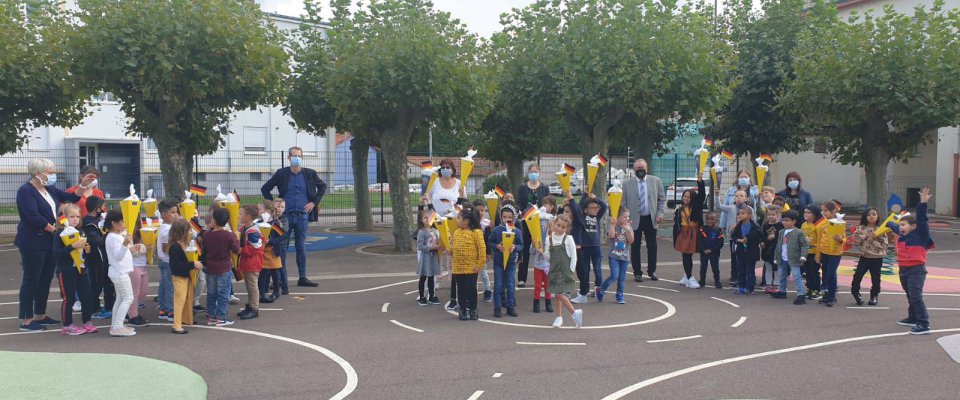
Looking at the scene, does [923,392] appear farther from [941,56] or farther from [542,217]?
[941,56]

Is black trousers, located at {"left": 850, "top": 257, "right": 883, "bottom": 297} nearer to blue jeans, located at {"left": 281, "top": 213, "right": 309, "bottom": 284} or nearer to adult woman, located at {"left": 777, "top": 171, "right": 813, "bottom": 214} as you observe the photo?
adult woman, located at {"left": 777, "top": 171, "right": 813, "bottom": 214}

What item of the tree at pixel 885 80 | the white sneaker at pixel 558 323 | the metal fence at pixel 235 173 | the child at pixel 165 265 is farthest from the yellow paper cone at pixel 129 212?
the tree at pixel 885 80

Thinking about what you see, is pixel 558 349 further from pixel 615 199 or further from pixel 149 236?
pixel 149 236

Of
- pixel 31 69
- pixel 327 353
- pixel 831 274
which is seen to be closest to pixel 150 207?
pixel 327 353

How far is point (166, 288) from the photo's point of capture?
369 inches

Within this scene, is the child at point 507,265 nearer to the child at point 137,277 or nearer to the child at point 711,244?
the child at point 711,244

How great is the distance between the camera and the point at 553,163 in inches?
966

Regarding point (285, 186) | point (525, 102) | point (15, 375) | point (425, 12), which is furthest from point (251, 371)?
point (525, 102)

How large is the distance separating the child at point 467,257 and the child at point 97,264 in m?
3.99

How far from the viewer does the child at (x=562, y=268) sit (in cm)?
891

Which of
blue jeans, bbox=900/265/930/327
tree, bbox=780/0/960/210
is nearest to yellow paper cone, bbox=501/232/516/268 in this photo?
blue jeans, bbox=900/265/930/327

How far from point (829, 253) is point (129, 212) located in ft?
28.6

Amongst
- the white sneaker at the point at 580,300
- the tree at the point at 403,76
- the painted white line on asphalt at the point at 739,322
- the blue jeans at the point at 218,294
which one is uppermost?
the tree at the point at 403,76

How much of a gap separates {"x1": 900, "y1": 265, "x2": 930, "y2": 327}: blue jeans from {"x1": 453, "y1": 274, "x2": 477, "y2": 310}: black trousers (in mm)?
4807
